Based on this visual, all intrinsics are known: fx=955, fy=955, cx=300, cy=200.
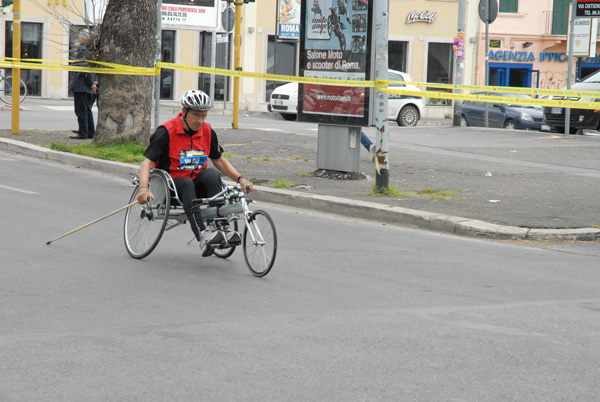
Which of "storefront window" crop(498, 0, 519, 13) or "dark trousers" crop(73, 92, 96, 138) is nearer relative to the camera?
"dark trousers" crop(73, 92, 96, 138)

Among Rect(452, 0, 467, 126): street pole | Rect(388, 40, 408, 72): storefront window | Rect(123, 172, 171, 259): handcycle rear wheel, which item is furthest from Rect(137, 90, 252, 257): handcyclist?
Rect(388, 40, 408, 72): storefront window

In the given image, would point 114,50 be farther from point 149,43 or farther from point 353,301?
point 353,301

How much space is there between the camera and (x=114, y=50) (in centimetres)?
1580

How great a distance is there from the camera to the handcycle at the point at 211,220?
736 cm

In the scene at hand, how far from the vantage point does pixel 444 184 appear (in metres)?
13.2

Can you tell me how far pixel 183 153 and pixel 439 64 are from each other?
37.1 meters

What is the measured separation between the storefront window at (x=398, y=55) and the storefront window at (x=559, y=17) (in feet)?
29.6

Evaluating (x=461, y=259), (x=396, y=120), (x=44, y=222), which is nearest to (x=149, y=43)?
(x=44, y=222)

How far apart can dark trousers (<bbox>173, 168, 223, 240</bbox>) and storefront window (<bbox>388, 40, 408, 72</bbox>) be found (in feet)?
118

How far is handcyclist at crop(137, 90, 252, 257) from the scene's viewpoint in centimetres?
759

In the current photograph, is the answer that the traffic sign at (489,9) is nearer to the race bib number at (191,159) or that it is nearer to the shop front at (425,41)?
the shop front at (425,41)

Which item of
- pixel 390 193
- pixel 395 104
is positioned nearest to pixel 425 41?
pixel 395 104

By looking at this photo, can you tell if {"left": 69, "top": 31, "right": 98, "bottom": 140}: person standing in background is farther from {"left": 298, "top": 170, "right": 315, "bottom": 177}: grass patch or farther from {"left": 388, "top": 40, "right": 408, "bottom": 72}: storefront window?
{"left": 388, "top": 40, "right": 408, "bottom": 72}: storefront window

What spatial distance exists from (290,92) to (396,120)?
340cm
